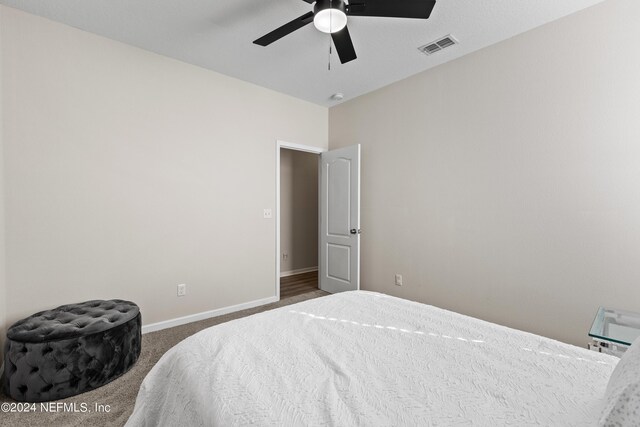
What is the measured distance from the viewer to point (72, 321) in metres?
1.97

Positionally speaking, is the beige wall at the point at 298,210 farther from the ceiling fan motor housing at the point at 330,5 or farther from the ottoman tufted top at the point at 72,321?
the ceiling fan motor housing at the point at 330,5

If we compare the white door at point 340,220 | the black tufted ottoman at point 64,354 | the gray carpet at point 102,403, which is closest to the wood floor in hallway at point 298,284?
the white door at point 340,220

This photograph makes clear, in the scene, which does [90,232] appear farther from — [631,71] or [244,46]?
[631,71]

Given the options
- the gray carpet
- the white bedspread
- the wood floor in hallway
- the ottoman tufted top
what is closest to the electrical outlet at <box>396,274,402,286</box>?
the wood floor in hallway

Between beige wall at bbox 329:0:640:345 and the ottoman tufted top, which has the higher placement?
beige wall at bbox 329:0:640:345

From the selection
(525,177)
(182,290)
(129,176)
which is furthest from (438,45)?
(182,290)

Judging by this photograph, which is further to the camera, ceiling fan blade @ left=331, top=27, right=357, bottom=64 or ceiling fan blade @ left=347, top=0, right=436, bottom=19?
ceiling fan blade @ left=331, top=27, right=357, bottom=64

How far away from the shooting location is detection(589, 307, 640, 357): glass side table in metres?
1.51

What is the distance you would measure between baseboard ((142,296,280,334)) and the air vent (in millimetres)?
3207

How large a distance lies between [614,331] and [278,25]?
309 cm

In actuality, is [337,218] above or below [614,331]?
above

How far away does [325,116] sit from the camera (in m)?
4.29

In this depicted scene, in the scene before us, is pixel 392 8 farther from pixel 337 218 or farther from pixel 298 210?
pixel 298 210

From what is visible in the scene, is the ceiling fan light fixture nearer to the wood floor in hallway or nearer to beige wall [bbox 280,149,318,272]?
the wood floor in hallway
